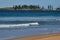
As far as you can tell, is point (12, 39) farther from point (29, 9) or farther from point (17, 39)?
point (29, 9)

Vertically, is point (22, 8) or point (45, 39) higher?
point (45, 39)

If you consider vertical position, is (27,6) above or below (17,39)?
below

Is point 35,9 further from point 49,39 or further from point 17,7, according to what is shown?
point 49,39

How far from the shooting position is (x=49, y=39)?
11961 millimetres

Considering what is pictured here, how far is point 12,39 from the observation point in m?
12.0

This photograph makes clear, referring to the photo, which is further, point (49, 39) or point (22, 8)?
point (22, 8)

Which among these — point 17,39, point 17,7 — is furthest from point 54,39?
point 17,7

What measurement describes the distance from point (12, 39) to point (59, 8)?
98.1 meters

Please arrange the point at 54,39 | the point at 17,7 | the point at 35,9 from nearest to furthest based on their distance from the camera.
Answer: the point at 54,39 < the point at 17,7 < the point at 35,9

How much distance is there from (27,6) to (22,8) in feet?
8.43

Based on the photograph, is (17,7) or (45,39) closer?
(45,39)

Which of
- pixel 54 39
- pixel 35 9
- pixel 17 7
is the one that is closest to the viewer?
pixel 54 39

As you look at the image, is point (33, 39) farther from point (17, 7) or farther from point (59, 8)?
point (59, 8)

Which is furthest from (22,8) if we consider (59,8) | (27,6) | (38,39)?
(38,39)
